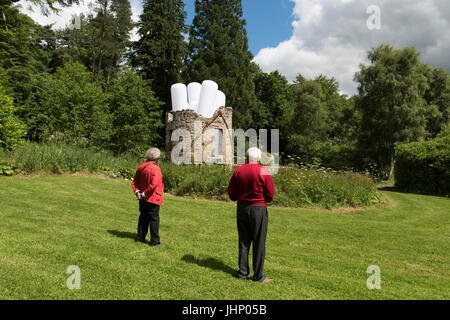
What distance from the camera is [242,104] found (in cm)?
3081

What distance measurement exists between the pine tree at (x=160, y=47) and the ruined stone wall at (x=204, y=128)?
12741mm

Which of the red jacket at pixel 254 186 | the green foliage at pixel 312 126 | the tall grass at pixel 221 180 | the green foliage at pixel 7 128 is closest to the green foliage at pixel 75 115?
the green foliage at pixel 7 128

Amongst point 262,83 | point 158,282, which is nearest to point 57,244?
point 158,282

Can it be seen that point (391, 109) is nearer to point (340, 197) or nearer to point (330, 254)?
point (340, 197)

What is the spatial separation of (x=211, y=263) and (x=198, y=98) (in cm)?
1824

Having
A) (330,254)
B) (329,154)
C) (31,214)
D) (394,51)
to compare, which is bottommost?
(330,254)

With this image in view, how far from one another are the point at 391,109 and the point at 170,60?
22575 mm

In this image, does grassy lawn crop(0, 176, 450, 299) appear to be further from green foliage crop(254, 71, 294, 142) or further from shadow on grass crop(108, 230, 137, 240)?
green foliage crop(254, 71, 294, 142)

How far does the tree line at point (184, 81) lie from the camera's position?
845 inches

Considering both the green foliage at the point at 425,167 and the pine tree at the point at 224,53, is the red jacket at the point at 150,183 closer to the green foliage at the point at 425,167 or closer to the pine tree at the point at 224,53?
the green foliage at the point at 425,167

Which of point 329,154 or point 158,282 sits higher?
point 329,154

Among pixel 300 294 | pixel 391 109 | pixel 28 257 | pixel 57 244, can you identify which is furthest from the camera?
pixel 391 109

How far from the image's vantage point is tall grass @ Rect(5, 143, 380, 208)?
423 inches

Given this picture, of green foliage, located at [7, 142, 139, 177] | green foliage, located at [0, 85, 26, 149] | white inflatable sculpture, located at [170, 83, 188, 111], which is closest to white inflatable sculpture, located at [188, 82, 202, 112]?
white inflatable sculpture, located at [170, 83, 188, 111]
